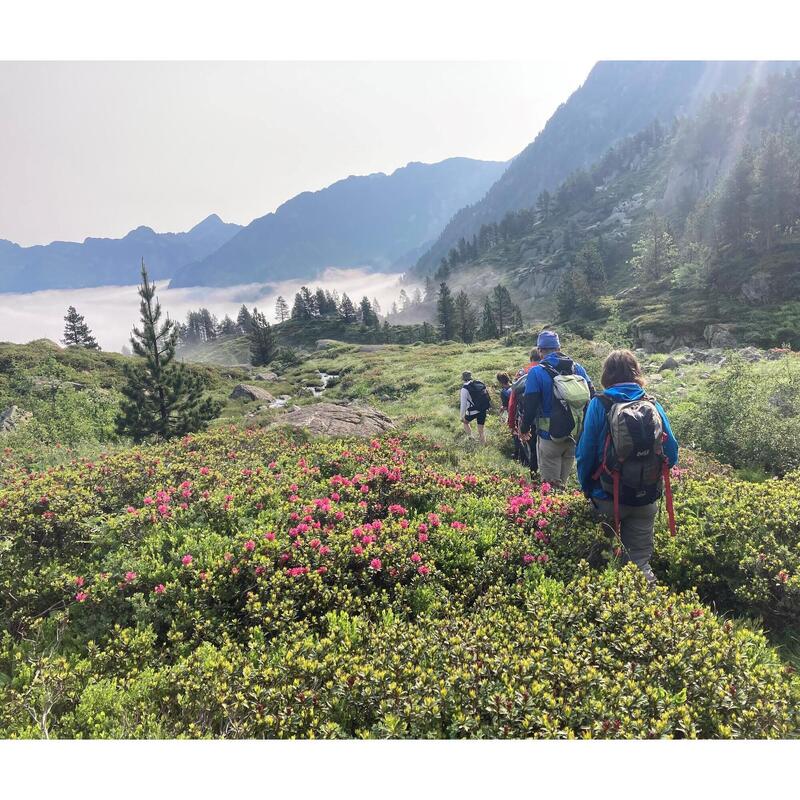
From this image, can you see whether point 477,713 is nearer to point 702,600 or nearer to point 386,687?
point 386,687

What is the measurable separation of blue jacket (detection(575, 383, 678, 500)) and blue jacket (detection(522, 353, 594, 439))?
90.9 inches

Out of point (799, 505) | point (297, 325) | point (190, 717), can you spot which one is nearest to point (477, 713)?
point (190, 717)

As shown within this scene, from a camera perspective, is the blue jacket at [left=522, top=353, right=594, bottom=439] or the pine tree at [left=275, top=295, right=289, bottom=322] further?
the pine tree at [left=275, top=295, right=289, bottom=322]

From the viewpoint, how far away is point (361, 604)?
4.07 m

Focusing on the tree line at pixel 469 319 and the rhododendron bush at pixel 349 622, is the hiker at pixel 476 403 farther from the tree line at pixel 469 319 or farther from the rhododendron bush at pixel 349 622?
the tree line at pixel 469 319

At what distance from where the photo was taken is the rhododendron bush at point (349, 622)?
8.92 feet

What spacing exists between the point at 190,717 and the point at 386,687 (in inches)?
52.8

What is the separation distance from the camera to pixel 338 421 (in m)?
12.9

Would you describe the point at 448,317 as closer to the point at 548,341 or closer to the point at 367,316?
the point at 367,316

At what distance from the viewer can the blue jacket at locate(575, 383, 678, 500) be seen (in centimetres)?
438

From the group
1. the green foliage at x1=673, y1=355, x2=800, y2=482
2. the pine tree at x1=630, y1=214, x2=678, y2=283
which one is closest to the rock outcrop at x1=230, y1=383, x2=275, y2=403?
the green foliage at x1=673, y1=355, x2=800, y2=482

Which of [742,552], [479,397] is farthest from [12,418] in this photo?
[742,552]

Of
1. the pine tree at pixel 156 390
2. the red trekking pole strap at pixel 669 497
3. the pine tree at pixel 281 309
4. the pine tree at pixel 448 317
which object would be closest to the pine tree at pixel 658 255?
the pine tree at pixel 448 317

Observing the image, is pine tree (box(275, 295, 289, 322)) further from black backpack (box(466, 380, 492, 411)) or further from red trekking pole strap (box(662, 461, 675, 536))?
red trekking pole strap (box(662, 461, 675, 536))
